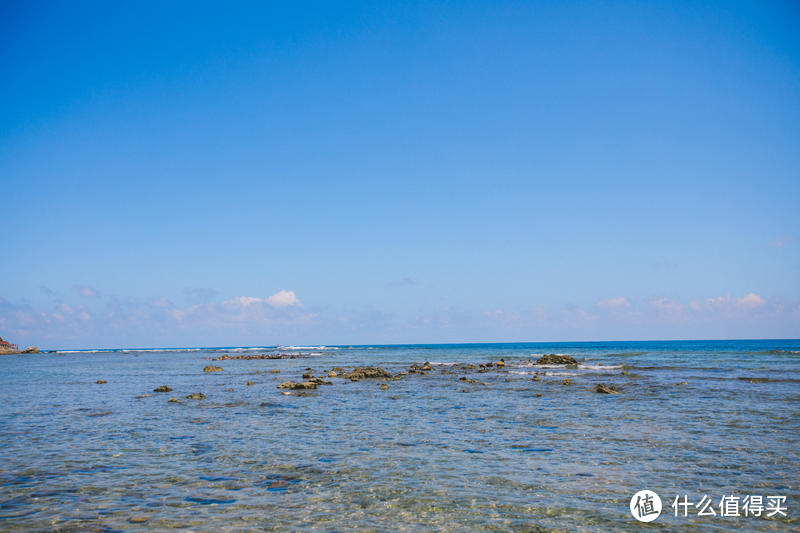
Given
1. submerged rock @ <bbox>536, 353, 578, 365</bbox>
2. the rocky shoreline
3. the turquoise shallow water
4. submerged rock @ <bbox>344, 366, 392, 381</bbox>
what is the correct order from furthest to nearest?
the rocky shoreline
submerged rock @ <bbox>536, 353, 578, 365</bbox>
submerged rock @ <bbox>344, 366, 392, 381</bbox>
the turquoise shallow water

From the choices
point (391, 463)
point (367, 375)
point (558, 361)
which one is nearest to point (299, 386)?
point (367, 375)

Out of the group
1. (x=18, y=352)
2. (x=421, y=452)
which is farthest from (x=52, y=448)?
(x=18, y=352)

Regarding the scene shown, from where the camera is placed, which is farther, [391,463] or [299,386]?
[299,386]

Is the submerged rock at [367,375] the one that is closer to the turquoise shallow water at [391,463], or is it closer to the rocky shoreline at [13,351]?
the turquoise shallow water at [391,463]

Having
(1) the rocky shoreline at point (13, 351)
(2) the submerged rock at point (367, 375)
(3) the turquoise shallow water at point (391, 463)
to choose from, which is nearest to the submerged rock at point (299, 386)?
(3) the turquoise shallow water at point (391, 463)

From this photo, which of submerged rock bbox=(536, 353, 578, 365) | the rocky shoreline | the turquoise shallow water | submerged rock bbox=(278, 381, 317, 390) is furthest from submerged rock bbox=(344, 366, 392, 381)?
the rocky shoreline

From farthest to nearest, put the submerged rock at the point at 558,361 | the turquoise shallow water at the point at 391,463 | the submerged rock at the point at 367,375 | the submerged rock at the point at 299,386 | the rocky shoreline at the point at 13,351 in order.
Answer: the rocky shoreline at the point at 13,351 < the submerged rock at the point at 558,361 < the submerged rock at the point at 367,375 < the submerged rock at the point at 299,386 < the turquoise shallow water at the point at 391,463

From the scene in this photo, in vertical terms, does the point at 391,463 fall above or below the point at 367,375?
above

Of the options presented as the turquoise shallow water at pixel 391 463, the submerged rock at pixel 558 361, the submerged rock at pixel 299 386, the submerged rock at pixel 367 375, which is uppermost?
the turquoise shallow water at pixel 391 463

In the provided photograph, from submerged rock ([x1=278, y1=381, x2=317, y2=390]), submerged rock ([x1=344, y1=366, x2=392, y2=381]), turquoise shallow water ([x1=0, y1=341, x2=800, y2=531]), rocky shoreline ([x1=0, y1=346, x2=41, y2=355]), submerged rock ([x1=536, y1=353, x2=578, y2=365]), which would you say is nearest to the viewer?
turquoise shallow water ([x1=0, y1=341, x2=800, y2=531])

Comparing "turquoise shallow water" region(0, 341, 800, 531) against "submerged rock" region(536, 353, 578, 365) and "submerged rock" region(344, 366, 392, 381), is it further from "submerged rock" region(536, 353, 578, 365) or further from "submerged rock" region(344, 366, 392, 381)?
"submerged rock" region(536, 353, 578, 365)

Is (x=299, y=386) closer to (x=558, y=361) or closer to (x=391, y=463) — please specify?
(x=391, y=463)

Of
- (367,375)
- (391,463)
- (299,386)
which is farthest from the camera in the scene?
(367,375)

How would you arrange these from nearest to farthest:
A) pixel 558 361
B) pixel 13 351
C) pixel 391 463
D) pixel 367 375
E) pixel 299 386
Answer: pixel 391 463 < pixel 299 386 < pixel 367 375 < pixel 558 361 < pixel 13 351
